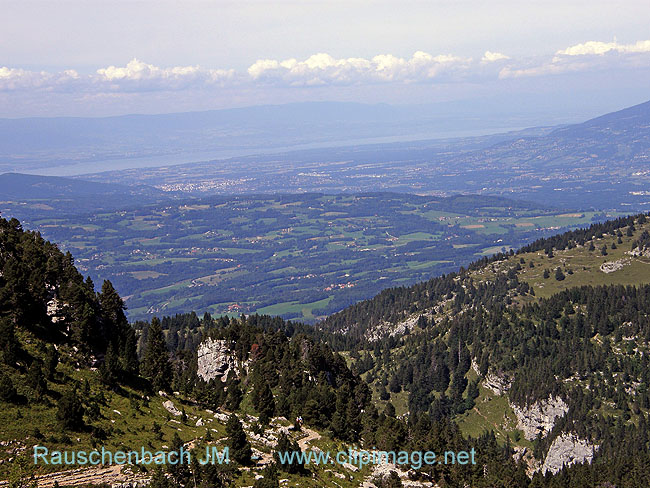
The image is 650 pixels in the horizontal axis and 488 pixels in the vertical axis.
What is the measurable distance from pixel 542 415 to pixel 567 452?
35.8 ft

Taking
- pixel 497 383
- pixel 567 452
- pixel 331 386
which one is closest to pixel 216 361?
pixel 331 386

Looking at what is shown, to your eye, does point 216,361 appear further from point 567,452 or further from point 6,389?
point 567,452

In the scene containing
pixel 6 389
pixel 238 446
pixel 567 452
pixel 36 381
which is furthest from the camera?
pixel 567 452

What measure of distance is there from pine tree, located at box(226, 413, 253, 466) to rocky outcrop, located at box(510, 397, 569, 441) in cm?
9868

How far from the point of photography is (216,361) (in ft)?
334

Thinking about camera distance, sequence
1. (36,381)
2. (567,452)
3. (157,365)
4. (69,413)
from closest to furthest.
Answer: (69,413), (36,381), (157,365), (567,452)

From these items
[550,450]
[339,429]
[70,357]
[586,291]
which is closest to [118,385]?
[70,357]

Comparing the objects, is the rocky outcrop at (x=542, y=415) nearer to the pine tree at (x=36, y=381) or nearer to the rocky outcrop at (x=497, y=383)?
the rocky outcrop at (x=497, y=383)

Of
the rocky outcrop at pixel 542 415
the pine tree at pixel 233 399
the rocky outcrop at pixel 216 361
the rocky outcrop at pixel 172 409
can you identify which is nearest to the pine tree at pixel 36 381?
the rocky outcrop at pixel 172 409

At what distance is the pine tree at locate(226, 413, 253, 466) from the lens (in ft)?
179

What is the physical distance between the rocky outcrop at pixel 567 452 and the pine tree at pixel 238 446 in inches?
3532

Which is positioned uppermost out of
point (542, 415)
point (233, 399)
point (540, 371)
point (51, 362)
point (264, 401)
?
point (51, 362)

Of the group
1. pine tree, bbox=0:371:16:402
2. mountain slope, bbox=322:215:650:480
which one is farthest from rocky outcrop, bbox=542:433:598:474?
pine tree, bbox=0:371:16:402

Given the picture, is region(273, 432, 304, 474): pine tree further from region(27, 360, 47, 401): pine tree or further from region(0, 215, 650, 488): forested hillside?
region(27, 360, 47, 401): pine tree
